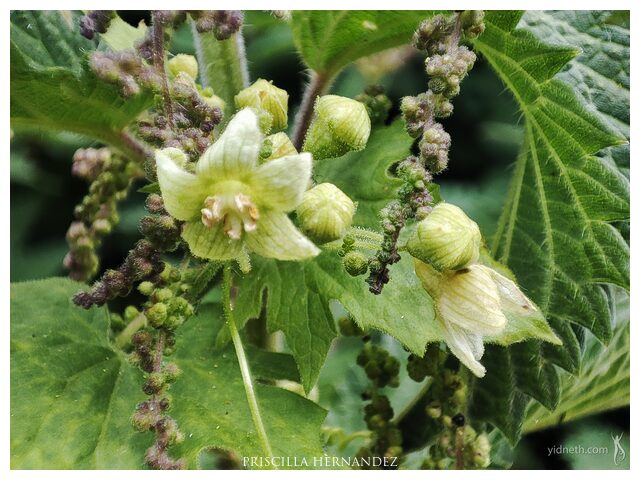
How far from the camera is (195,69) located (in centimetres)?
130

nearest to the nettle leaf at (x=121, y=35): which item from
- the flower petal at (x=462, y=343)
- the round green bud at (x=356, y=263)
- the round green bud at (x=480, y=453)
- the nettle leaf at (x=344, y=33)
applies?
the nettle leaf at (x=344, y=33)

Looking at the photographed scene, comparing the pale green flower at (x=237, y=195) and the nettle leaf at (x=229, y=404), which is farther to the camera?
the nettle leaf at (x=229, y=404)

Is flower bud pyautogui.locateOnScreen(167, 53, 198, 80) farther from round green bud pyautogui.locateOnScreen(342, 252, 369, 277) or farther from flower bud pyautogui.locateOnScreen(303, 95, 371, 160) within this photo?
round green bud pyautogui.locateOnScreen(342, 252, 369, 277)

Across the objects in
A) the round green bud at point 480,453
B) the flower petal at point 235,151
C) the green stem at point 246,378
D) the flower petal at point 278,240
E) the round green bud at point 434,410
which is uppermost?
the flower petal at point 235,151

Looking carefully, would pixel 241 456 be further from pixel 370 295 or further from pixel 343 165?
pixel 343 165

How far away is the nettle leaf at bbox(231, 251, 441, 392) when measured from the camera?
3.95 feet

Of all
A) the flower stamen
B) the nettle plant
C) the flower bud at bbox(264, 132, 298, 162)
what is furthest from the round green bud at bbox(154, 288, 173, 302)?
the flower bud at bbox(264, 132, 298, 162)

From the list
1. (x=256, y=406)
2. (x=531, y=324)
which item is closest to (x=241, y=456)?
(x=256, y=406)

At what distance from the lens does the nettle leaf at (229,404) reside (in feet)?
4.06

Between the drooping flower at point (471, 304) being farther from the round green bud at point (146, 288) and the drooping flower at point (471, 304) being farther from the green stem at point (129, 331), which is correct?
the green stem at point (129, 331)

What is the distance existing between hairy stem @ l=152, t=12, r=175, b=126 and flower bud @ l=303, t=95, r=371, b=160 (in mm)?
198

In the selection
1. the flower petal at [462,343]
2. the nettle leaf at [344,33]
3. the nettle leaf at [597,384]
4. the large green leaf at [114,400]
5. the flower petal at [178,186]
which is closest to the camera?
the flower petal at [178,186]

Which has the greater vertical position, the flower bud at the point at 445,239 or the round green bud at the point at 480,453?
the flower bud at the point at 445,239

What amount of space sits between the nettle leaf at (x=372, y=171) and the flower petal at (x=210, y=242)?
294 millimetres
